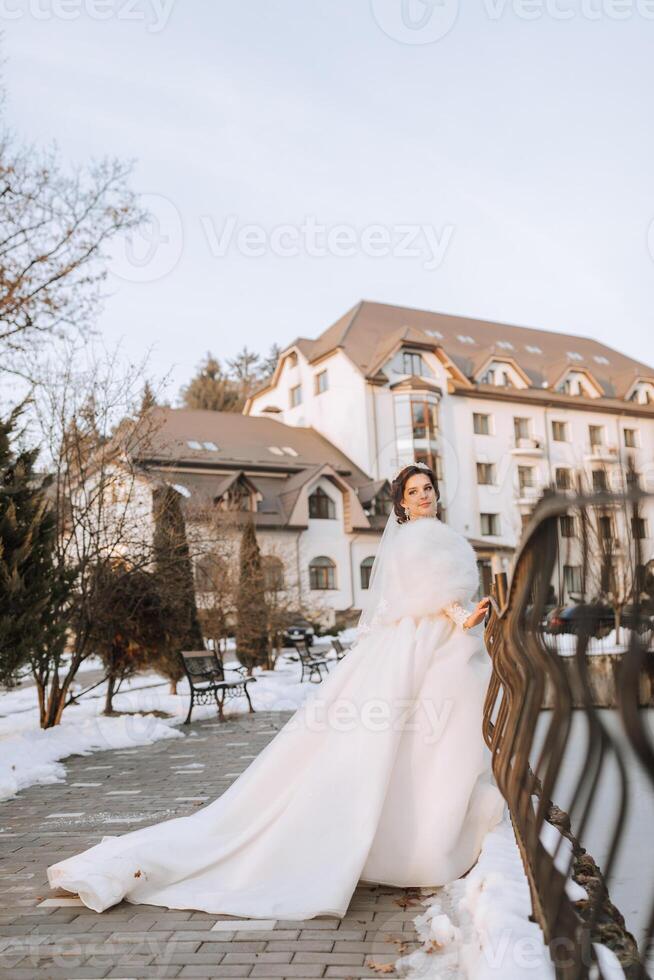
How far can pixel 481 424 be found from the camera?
46.6 metres

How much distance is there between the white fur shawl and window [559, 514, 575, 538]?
8.93 feet

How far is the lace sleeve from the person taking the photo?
476 centimetres

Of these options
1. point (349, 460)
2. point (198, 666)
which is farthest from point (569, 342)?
point (198, 666)

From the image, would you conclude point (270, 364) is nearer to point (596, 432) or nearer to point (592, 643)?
point (596, 432)

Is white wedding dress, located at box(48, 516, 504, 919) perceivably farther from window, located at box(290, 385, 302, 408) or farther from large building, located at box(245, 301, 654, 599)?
window, located at box(290, 385, 302, 408)

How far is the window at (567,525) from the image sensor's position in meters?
1.94

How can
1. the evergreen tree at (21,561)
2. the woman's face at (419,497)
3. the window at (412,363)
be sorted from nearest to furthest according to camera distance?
1. the woman's face at (419,497)
2. the evergreen tree at (21,561)
3. the window at (412,363)

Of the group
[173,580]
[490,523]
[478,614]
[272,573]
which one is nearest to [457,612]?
[478,614]

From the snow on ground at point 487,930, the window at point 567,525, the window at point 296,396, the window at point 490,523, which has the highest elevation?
the window at point 296,396

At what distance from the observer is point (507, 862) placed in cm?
373

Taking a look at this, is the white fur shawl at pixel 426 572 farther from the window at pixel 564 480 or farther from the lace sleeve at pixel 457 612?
the window at pixel 564 480

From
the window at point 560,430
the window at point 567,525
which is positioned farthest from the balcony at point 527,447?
the window at point 567,525

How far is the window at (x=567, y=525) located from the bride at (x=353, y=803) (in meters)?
2.55

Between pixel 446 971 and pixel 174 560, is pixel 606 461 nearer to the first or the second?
pixel 446 971
